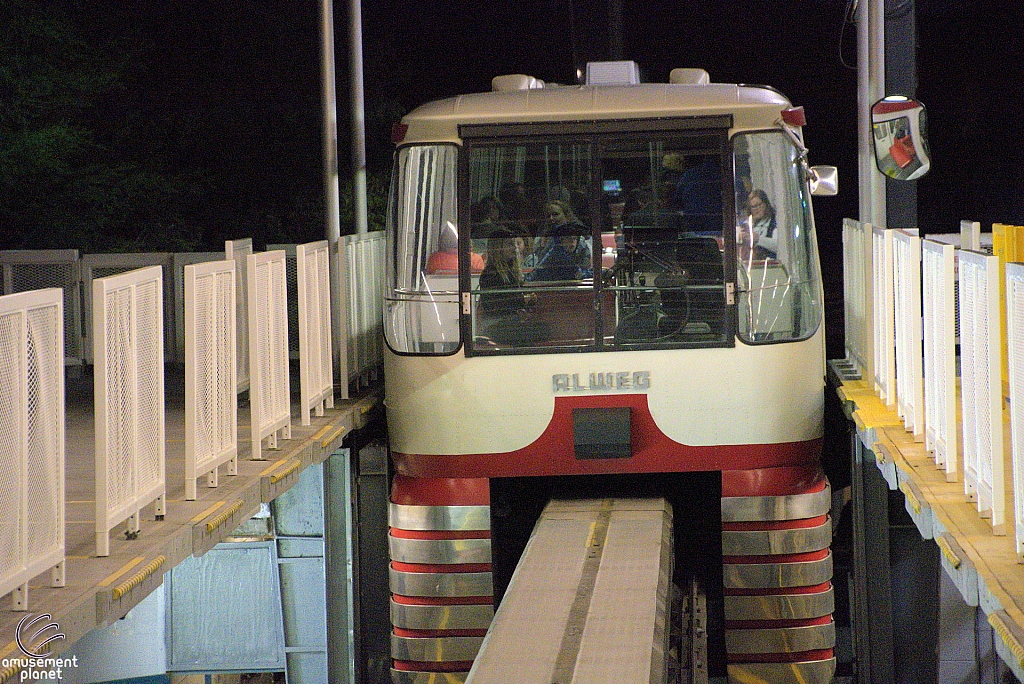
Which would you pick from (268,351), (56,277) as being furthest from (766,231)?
(56,277)

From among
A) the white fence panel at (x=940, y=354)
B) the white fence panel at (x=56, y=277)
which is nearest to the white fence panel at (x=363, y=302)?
the white fence panel at (x=56, y=277)

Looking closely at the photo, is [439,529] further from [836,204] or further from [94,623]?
[836,204]

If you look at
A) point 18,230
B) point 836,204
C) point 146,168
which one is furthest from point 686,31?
point 18,230

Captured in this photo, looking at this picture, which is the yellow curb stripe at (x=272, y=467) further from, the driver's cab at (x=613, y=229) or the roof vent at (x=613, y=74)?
the roof vent at (x=613, y=74)

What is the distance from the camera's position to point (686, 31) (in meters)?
41.9

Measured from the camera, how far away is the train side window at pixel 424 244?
9055 millimetres

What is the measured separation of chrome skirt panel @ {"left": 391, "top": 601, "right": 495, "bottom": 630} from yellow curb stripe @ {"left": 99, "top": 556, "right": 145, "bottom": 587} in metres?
3.77

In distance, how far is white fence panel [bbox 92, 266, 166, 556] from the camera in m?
5.46

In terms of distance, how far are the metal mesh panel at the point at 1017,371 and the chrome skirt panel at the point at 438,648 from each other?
4815 millimetres

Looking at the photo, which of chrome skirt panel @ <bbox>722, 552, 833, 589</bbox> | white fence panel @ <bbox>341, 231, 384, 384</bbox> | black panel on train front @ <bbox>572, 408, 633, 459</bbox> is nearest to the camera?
black panel on train front @ <bbox>572, 408, 633, 459</bbox>

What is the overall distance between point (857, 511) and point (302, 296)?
4.77 m

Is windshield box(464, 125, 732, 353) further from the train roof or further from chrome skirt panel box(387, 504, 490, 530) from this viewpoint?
chrome skirt panel box(387, 504, 490, 530)

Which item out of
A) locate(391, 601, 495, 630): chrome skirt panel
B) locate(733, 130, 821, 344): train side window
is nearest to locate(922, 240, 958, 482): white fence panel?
locate(733, 130, 821, 344): train side window

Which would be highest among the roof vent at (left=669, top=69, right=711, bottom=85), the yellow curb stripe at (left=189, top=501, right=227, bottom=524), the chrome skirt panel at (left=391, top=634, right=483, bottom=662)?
the roof vent at (left=669, top=69, right=711, bottom=85)
